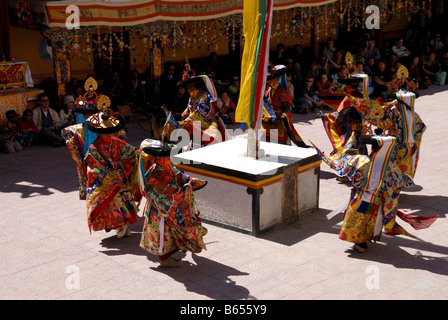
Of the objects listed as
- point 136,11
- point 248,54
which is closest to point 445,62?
point 136,11

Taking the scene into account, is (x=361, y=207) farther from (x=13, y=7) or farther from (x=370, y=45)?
(x=370, y=45)

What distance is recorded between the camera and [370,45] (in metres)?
18.3

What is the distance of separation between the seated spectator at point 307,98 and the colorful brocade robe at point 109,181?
25.3 feet

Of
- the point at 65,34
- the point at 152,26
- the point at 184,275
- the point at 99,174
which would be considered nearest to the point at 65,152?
the point at 65,34

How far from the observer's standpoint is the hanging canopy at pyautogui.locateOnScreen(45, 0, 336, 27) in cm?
1239

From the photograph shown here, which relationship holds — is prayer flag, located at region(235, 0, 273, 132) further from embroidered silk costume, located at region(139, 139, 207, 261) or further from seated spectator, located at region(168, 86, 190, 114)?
seated spectator, located at region(168, 86, 190, 114)

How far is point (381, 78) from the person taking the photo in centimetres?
1730

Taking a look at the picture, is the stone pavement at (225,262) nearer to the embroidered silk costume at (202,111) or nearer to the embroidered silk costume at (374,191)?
the embroidered silk costume at (374,191)

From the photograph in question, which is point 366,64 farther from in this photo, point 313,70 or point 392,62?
point 313,70

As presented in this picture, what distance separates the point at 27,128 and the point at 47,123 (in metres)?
0.44

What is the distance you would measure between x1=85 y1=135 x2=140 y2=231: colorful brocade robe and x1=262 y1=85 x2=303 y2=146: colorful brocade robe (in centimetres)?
300

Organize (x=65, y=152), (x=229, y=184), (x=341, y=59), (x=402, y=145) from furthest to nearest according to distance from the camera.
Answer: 1. (x=341, y=59)
2. (x=65, y=152)
3. (x=402, y=145)
4. (x=229, y=184)

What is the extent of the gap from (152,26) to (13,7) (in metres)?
2.65

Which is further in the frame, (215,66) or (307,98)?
(215,66)
